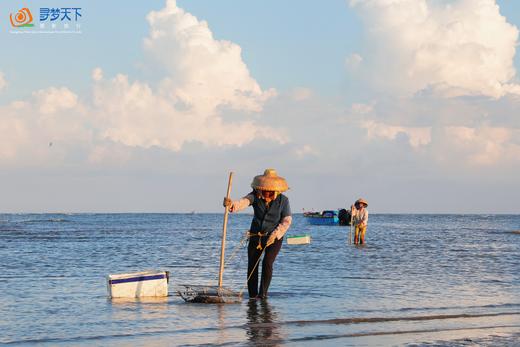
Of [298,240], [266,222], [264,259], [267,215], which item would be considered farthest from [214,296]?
[298,240]

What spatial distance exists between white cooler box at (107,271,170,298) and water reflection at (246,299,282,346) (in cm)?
166

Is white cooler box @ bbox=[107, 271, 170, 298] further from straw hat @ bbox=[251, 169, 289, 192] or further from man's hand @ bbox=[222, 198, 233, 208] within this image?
straw hat @ bbox=[251, 169, 289, 192]

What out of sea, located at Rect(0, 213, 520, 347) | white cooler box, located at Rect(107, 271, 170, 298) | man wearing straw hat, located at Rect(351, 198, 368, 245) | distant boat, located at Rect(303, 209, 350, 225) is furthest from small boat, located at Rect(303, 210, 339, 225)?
white cooler box, located at Rect(107, 271, 170, 298)

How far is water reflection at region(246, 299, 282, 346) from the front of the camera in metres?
8.98

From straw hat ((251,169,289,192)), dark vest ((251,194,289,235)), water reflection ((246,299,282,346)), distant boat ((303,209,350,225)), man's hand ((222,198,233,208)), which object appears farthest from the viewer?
distant boat ((303,209,350,225))

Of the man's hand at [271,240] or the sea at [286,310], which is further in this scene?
the man's hand at [271,240]

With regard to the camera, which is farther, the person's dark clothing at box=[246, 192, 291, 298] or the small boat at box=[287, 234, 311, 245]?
the small boat at box=[287, 234, 311, 245]

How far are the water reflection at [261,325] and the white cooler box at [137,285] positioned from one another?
5.45ft

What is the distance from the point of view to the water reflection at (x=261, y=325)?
353 inches

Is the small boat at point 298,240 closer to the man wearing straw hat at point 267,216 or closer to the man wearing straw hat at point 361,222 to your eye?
the man wearing straw hat at point 361,222

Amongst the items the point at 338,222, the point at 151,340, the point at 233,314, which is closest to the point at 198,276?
the point at 233,314

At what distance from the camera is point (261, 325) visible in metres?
10.1

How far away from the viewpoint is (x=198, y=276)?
60.3 feet

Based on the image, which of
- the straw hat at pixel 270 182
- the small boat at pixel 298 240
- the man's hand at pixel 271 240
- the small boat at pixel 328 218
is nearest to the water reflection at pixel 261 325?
the man's hand at pixel 271 240
